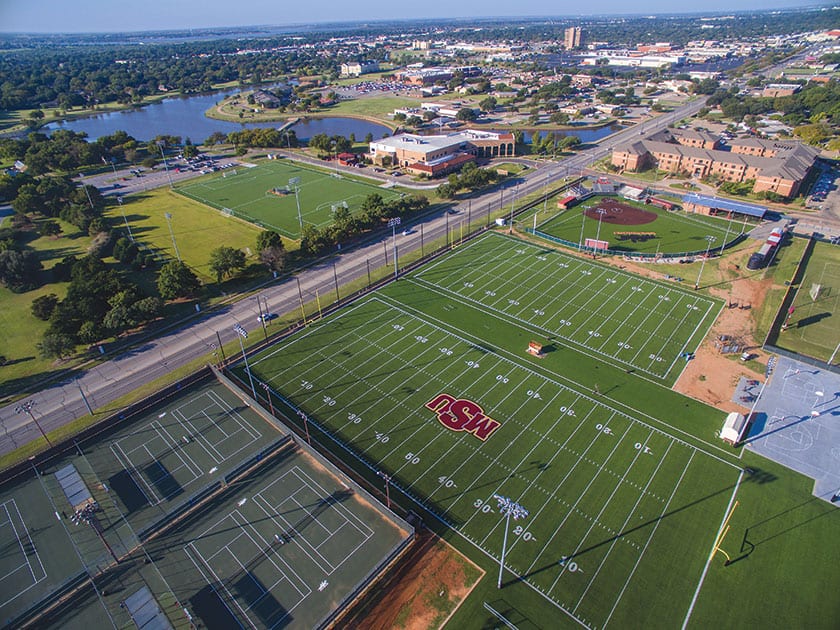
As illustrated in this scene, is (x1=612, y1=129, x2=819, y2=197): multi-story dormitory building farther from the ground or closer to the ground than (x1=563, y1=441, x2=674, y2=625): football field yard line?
farther from the ground

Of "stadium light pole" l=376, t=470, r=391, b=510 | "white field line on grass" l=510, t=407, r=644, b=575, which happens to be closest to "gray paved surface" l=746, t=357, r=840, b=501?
"white field line on grass" l=510, t=407, r=644, b=575

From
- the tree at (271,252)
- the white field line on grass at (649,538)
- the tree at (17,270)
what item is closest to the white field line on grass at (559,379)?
the white field line on grass at (649,538)

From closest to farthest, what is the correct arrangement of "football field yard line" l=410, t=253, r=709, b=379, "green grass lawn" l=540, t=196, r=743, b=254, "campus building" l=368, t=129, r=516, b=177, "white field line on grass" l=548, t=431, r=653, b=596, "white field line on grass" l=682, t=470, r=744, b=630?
"white field line on grass" l=682, t=470, r=744, b=630 < "white field line on grass" l=548, t=431, r=653, b=596 < "football field yard line" l=410, t=253, r=709, b=379 < "green grass lawn" l=540, t=196, r=743, b=254 < "campus building" l=368, t=129, r=516, b=177

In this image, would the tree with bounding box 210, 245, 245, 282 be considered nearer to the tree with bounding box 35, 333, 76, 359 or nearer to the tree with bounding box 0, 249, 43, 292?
the tree with bounding box 35, 333, 76, 359

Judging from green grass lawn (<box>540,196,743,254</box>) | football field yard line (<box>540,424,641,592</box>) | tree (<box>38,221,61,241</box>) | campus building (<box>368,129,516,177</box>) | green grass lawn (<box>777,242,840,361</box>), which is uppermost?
campus building (<box>368,129,516,177</box>)

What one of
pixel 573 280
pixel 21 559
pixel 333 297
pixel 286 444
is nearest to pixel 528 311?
pixel 573 280

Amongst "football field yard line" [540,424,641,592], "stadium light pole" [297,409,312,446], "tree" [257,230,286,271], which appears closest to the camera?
"football field yard line" [540,424,641,592]

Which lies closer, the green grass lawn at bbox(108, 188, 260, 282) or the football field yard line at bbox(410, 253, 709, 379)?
the football field yard line at bbox(410, 253, 709, 379)
